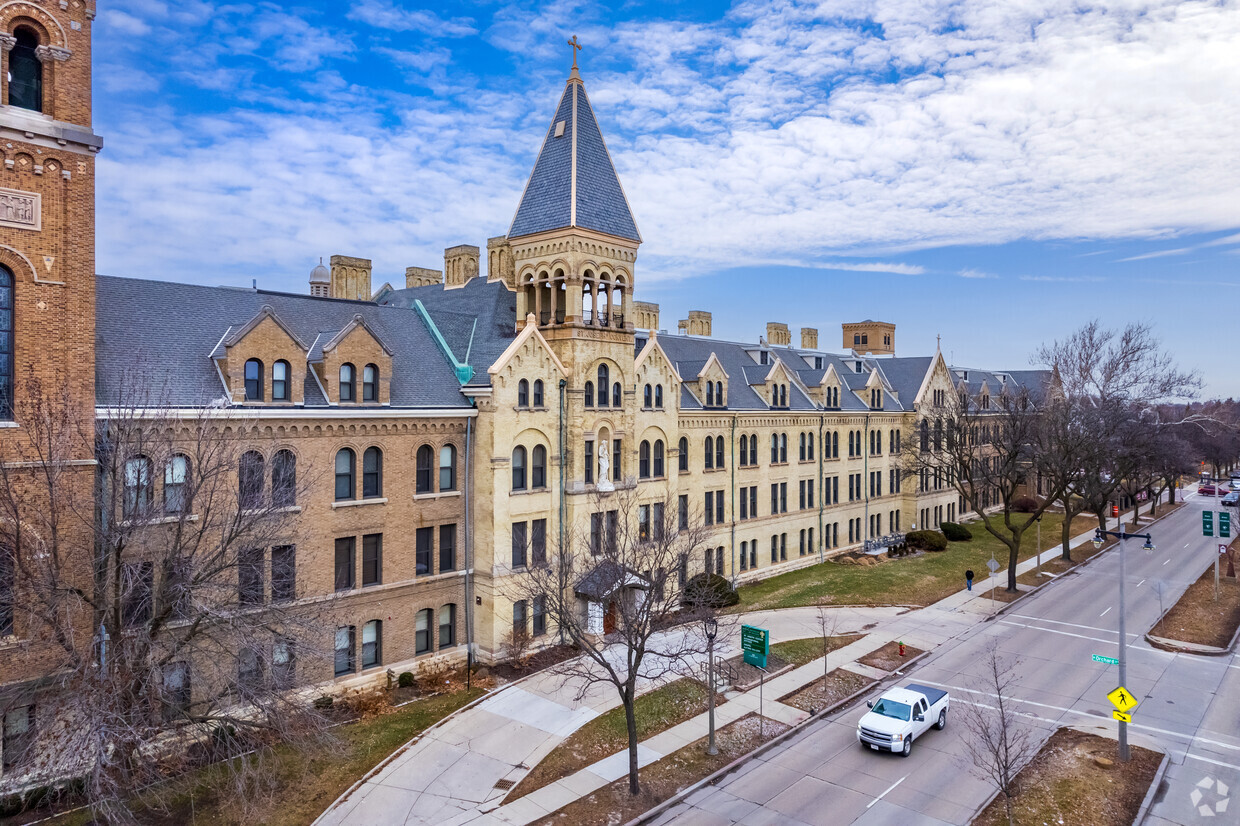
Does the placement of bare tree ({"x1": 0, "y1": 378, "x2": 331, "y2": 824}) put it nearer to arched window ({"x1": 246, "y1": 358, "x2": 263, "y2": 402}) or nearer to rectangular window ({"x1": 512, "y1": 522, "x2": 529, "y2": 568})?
arched window ({"x1": 246, "y1": 358, "x2": 263, "y2": 402})

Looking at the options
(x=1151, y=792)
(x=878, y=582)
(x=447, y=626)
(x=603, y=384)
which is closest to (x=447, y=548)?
(x=447, y=626)

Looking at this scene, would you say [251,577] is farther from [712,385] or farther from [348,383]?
[712,385]

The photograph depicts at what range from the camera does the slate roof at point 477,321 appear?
114 ft

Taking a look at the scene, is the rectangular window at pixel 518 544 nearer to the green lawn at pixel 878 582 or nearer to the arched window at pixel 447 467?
the arched window at pixel 447 467

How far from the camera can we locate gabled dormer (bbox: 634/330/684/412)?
1569 inches

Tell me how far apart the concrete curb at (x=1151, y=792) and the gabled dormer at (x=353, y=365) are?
27.6 metres

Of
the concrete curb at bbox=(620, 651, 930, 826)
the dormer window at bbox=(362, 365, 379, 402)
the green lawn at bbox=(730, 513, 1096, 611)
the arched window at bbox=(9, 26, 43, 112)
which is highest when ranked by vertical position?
the arched window at bbox=(9, 26, 43, 112)

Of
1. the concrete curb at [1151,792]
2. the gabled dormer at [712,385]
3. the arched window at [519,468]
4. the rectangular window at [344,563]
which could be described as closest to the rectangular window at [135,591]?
the rectangular window at [344,563]

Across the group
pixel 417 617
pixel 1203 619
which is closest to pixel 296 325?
pixel 417 617

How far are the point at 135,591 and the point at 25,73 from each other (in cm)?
1487

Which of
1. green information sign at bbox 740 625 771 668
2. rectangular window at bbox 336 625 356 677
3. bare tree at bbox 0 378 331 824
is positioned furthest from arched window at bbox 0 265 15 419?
green information sign at bbox 740 625 771 668

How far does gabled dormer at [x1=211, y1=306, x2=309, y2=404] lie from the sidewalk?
13018 millimetres

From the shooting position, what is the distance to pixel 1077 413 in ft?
180

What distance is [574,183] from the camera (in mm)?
35875
